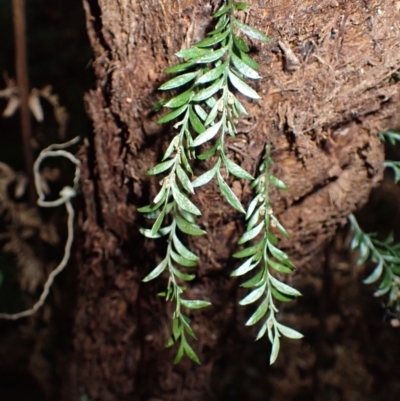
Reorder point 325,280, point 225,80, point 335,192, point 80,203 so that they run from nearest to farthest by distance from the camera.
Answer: point 225,80 < point 335,192 < point 80,203 < point 325,280

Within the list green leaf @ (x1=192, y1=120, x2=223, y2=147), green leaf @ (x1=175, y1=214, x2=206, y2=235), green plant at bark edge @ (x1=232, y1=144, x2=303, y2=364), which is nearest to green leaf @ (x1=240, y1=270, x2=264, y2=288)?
green plant at bark edge @ (x1=232, y1=144, x2=303, y2=364)

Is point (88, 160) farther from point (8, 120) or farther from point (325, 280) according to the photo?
point (8, 120)

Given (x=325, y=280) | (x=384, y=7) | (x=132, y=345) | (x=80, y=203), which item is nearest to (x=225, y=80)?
(x=384, y=7)

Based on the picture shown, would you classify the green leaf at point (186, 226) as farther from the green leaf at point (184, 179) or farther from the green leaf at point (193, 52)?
the green leaf at point (193, 52)

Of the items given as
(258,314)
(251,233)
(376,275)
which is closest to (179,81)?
(251,233)

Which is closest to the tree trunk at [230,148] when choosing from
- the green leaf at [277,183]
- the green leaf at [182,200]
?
the green leaf at [277,183]

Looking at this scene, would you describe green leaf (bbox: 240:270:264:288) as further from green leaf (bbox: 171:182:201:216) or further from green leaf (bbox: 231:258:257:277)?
green leaf (bbox: 171:182:201:216)

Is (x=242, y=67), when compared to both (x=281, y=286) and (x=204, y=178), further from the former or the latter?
(x=281, y=286)
